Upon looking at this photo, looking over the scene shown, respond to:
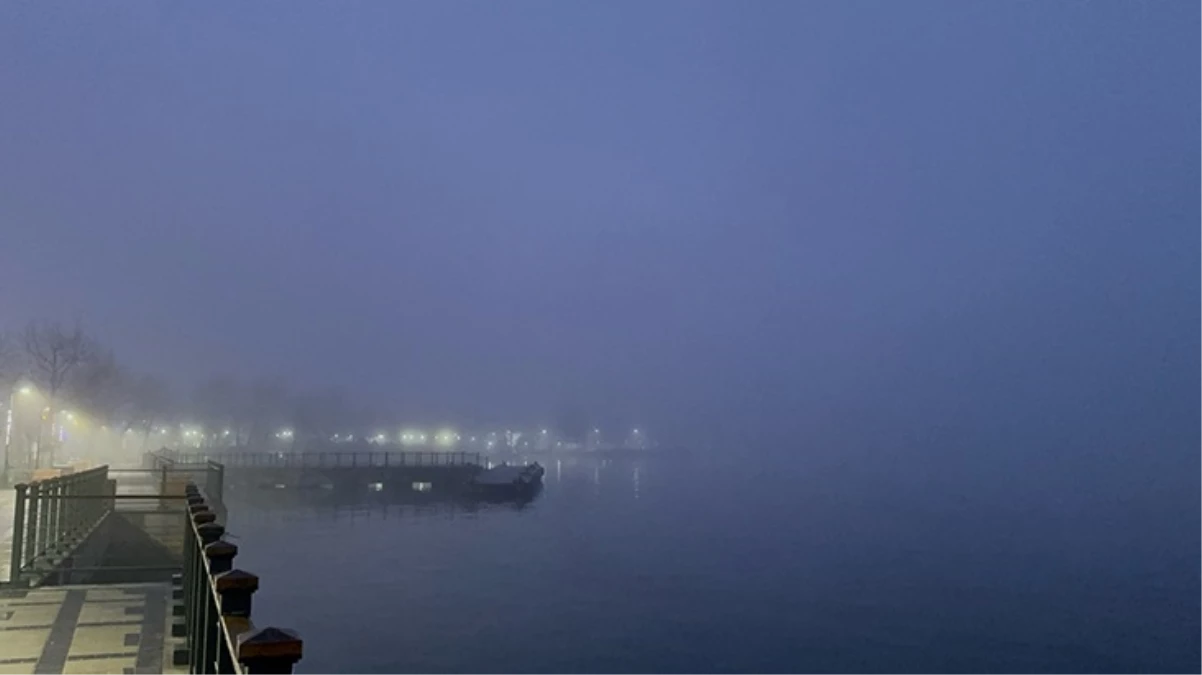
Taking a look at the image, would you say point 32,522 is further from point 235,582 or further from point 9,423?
point 9,423

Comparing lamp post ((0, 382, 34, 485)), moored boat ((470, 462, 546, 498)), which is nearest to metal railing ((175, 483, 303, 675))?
lamp post ((0, 382, 34, 485))

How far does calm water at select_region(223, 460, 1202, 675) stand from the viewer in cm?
3066

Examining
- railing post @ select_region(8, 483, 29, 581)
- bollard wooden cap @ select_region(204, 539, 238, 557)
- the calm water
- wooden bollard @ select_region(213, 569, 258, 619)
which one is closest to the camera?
wooden bollard @ select_region(213, 569, 258, 619)

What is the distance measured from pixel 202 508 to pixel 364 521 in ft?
197

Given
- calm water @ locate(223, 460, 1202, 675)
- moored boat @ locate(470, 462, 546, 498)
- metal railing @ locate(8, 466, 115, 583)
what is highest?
metal railing @ locate(8, 466, 115, 583)

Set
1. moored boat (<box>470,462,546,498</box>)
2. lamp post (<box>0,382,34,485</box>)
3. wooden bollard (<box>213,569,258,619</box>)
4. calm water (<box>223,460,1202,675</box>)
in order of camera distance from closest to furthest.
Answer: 1. wooden bollard (<box>213,569,258,619</box>)
2. calm water (<box>223,460,1202,675</box>)
3. lamp post (<box>0,382,34,485</box>)
4. moored boat (<box>470,462,546,498</box>)

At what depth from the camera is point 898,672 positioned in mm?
29469

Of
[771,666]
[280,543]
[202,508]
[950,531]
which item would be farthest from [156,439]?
[202,508]

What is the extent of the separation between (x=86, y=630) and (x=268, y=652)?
30.3ft

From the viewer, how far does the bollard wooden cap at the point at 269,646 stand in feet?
12.2

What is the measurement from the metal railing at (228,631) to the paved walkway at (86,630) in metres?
0.97

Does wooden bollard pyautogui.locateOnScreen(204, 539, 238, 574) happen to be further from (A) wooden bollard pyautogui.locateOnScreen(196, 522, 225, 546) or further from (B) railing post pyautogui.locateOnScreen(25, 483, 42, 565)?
(B) railing post pyautogui.locateOnScreen(25, 483, 42, 565)

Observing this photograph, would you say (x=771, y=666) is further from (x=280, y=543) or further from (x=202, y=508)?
(x=280, y=543)

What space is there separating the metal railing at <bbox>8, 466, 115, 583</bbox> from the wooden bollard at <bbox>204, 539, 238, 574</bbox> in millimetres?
7912
